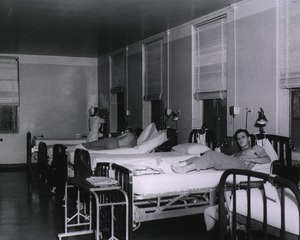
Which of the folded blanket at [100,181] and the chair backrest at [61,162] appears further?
the chair backrest at [61,162]

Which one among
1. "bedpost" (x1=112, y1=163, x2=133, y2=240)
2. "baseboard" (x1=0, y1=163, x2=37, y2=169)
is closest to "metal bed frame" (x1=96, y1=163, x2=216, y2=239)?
"bedpost" (x1=112, y1=163, x2=133, y2=240)

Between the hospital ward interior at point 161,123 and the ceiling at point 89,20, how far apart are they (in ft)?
0.10

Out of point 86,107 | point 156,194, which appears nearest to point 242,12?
point 156,194

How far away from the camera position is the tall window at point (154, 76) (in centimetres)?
790

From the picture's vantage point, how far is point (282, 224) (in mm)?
2699

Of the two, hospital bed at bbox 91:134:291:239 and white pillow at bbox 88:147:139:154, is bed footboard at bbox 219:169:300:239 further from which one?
white pillow at bbox 88:147:139:154

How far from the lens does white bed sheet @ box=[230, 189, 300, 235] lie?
9.18ft

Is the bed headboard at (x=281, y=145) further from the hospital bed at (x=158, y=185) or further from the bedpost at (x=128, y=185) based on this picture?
the bedpost at (x=128, y=185)

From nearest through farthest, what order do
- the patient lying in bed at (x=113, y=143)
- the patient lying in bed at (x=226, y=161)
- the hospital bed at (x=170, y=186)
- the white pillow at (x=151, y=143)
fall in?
the hospital bed at (x=170, y=186) < the patient lying in bed at (x=226, y=161) < the white pillow at (x=151, y=143) < the patient lying in bed at (x=113, y=143)

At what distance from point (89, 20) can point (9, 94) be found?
4578 mm

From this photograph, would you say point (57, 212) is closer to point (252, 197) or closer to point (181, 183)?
point (181, 183)

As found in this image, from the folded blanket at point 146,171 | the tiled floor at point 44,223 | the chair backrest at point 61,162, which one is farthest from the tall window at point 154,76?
the folded blanket at point 146,171

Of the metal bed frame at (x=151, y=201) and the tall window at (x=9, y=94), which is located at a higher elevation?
the tall window at (x=9, y=94)

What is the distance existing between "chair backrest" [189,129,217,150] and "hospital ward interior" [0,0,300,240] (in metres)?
0.04
